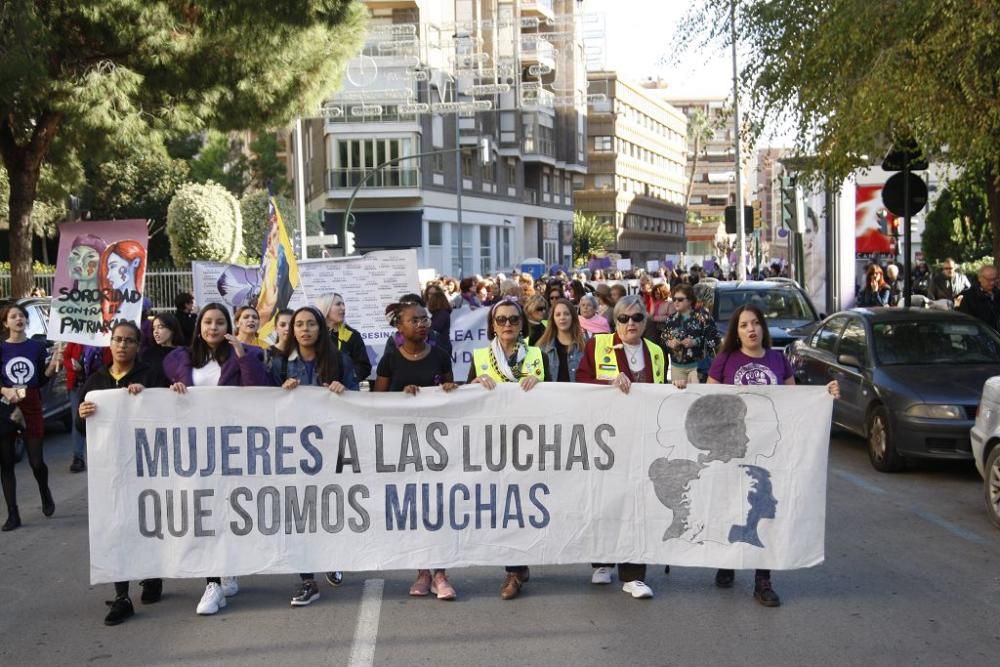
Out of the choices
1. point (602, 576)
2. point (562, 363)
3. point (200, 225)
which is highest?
point (200, 225)

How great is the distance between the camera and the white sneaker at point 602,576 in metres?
7.33

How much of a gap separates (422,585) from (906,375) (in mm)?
6112

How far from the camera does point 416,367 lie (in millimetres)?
7289

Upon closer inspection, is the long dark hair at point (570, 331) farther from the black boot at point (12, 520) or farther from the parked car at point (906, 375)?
the black boot at point (12, 520)

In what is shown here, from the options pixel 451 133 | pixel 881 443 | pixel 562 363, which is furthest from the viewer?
pixel 451 133

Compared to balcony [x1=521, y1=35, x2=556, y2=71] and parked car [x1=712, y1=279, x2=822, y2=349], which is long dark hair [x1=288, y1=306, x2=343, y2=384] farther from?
balcony [x1=521, y1=35, x2=556, y2=71]

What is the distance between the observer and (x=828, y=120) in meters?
14.1

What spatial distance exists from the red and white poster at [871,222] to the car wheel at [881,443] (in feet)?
62.1

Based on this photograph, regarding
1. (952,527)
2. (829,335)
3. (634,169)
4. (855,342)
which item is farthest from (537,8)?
(952,527)

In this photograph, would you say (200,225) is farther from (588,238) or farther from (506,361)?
(588,238)

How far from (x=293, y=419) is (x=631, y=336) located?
207 cm

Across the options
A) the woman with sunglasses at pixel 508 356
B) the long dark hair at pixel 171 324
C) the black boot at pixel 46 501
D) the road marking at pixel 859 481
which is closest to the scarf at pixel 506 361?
the woman with sunglasses at pixel 508 356

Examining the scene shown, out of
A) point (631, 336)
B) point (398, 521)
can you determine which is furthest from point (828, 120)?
point (398, 521)

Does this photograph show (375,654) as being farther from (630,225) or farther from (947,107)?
(630,225)
